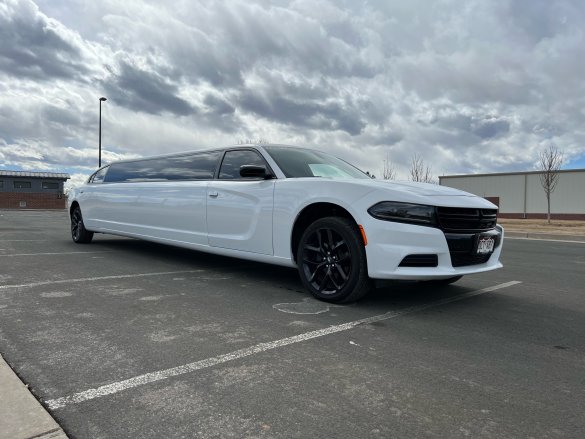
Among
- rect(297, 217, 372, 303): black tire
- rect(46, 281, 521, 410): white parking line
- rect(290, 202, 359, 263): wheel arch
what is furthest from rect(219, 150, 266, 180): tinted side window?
rect(46, 281, 521, 410): white parking line

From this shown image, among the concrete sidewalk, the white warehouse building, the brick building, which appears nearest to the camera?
the concrete sidewalk

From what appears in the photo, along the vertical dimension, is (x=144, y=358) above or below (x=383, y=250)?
below

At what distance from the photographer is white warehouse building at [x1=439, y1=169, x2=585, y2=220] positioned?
39.5m

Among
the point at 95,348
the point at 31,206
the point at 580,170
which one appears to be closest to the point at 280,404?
the point at 95,348

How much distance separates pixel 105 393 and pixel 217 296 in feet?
7.36

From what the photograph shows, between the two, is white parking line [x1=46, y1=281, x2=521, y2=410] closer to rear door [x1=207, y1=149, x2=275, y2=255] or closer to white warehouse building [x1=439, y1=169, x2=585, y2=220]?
rear door [x1=207, y1=149, x2=275, y2=255]

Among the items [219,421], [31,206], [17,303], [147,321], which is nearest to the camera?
[219,421]

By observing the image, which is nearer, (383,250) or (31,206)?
(383,250)

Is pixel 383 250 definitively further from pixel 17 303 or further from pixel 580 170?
pixel 580 170

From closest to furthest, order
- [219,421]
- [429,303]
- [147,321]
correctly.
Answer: [219,421]
[147,321]
[429,303]

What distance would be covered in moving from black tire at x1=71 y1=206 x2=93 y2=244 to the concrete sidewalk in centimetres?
711

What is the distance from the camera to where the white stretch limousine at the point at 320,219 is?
156 inches

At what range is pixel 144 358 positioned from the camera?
289 cm

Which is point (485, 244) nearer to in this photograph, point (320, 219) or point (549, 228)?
point (320, 219)
